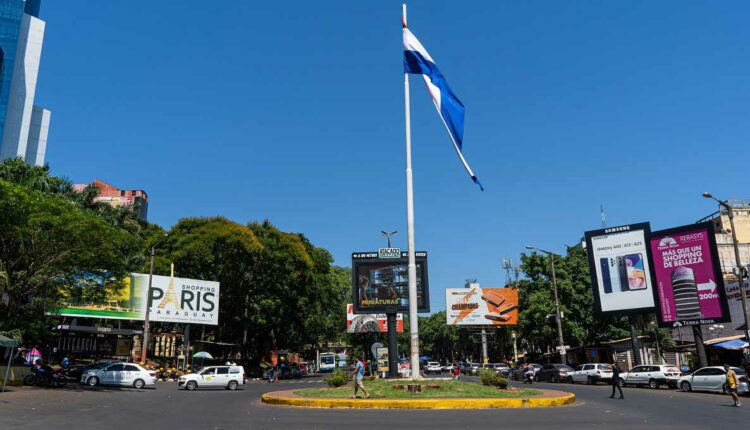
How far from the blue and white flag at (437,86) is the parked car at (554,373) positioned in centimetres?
2678

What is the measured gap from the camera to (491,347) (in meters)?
103

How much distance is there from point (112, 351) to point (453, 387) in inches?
1431

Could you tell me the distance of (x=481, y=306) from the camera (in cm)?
6438

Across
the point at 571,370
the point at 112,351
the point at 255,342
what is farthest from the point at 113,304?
the point at 571,370

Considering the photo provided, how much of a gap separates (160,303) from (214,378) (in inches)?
550

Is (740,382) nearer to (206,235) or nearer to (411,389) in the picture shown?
A: (411,389)

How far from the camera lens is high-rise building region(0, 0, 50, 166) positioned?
12975 centimetres

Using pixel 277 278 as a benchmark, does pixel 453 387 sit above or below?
below

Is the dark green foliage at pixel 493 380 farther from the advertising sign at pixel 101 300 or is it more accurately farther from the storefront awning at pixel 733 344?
the storefront awning at pixel 733 344

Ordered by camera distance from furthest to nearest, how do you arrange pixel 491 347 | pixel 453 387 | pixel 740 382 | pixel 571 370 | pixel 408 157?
pixel 491 347 < pixel 571 370 < pixel 740 382 < pixel 408 157 < pixel 453 387

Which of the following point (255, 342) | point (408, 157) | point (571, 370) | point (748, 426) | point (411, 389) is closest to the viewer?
point (748, 426)

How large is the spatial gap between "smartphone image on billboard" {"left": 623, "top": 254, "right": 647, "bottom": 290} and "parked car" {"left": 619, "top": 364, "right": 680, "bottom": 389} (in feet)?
25.2

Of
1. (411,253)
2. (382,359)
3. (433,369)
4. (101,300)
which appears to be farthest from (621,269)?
(101,300)

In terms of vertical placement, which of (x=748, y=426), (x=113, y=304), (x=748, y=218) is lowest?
(x=748, y=426)
